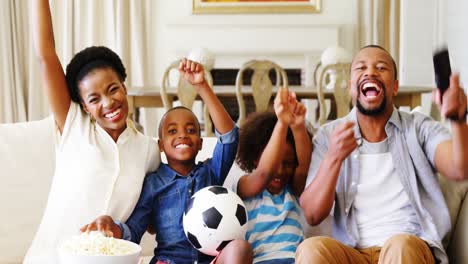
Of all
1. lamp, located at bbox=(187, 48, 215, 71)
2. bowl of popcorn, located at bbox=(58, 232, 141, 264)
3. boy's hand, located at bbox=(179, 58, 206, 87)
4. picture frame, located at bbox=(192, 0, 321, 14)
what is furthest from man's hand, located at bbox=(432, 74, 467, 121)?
picture frame, located at bbox=(192, 0, 321, 14)

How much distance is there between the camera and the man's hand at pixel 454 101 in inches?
67.7

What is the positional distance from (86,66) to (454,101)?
109 cm

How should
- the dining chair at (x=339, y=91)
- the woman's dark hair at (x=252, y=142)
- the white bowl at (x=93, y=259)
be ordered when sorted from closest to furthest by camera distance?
the white bowl at (x=93, y=259), the woman's dark hair at (x=252, y=142), the dining chair at (x=339, y=91)

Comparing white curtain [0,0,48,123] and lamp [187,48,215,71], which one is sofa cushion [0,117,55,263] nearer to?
lamp [187,48,215,71]

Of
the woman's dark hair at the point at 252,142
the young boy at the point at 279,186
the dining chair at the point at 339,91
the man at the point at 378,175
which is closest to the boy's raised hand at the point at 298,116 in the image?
the young boy at the point at 279,186

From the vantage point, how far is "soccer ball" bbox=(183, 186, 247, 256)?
187 cm

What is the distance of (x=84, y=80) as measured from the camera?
82.7 inches

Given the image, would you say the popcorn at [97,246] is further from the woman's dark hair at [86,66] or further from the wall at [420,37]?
the wall at [420,37]

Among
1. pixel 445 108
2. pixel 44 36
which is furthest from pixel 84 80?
pixel 445 108

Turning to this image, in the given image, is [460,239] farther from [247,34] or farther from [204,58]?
[247,34]

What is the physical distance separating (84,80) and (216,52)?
478 centimetres

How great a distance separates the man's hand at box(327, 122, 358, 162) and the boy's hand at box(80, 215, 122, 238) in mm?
629

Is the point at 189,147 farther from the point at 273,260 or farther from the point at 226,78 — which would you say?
the point at 226,78

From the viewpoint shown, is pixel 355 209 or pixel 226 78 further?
pixel 226 78
